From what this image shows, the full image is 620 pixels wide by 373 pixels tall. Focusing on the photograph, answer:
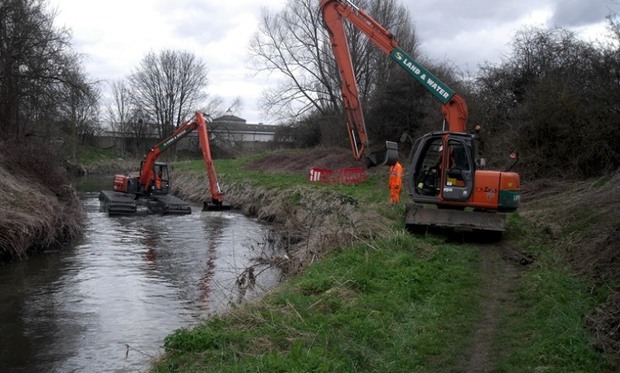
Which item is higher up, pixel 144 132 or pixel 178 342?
pixel 144 132

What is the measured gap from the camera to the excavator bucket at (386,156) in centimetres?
1486

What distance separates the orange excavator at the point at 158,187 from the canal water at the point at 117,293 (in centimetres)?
409

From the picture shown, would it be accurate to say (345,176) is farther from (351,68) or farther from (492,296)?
(492,296)

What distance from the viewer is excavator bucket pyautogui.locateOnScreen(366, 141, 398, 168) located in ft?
48.8

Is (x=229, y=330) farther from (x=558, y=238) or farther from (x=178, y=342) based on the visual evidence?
(x=558, y=238)

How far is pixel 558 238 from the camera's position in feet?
38.3

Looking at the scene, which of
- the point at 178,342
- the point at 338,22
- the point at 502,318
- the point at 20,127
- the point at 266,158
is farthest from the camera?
the point at 266,158

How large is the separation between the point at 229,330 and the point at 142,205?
816 inches

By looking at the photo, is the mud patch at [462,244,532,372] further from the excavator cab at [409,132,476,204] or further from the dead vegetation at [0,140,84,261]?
the dead vegetation at [0,140,84,261]

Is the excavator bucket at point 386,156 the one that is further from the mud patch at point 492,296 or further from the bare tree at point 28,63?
the bare tree at point 28,63

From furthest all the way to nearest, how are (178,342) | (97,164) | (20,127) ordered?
1. (97,164)
2. (20,127)
3. (178,342)

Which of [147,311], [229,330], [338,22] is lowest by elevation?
[147,311]

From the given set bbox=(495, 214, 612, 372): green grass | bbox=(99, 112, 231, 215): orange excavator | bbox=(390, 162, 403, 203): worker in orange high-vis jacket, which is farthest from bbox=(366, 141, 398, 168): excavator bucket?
bbox=(99, 112, 231, 215): orange excavator

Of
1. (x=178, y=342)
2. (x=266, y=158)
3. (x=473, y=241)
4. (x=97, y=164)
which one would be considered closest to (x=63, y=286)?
(x=178, y=342)
